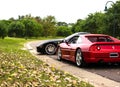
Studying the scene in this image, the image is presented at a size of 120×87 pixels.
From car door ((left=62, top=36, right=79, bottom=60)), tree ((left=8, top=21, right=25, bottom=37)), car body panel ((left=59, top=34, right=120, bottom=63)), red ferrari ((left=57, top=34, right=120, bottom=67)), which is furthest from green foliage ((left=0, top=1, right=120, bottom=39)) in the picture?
car body panel ((left=59, top=34, right=120, bottom=63))

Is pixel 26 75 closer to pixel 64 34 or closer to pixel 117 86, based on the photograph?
pixel 117 86

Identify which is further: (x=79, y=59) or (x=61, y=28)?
(x=61, y=28)

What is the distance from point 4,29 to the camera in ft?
211

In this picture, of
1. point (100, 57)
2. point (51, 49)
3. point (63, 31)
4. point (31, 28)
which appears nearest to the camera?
point (100, 57)


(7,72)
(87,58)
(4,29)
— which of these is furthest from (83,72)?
(4,29)

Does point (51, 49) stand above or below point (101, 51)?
below

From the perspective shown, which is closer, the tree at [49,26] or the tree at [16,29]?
the tree at [16,29]

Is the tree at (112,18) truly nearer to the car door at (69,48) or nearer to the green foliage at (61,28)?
the green foliage at (61,28)

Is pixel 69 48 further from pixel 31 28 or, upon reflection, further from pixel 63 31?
pixel 63 31

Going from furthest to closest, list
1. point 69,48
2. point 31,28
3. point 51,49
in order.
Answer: point 31,28 < point 51,49 < point 69,48

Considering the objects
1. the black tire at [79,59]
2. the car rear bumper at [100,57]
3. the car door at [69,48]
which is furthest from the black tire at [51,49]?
the car rear bumper at [100,57]

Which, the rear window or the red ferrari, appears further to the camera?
the rear window

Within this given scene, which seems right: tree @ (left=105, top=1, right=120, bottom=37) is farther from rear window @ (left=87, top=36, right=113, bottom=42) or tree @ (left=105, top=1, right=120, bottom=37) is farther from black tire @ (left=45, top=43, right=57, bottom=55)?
rear window @ (left=87, top=36, right=113, bottom=42)

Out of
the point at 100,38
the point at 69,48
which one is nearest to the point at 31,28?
the point at 69,48
